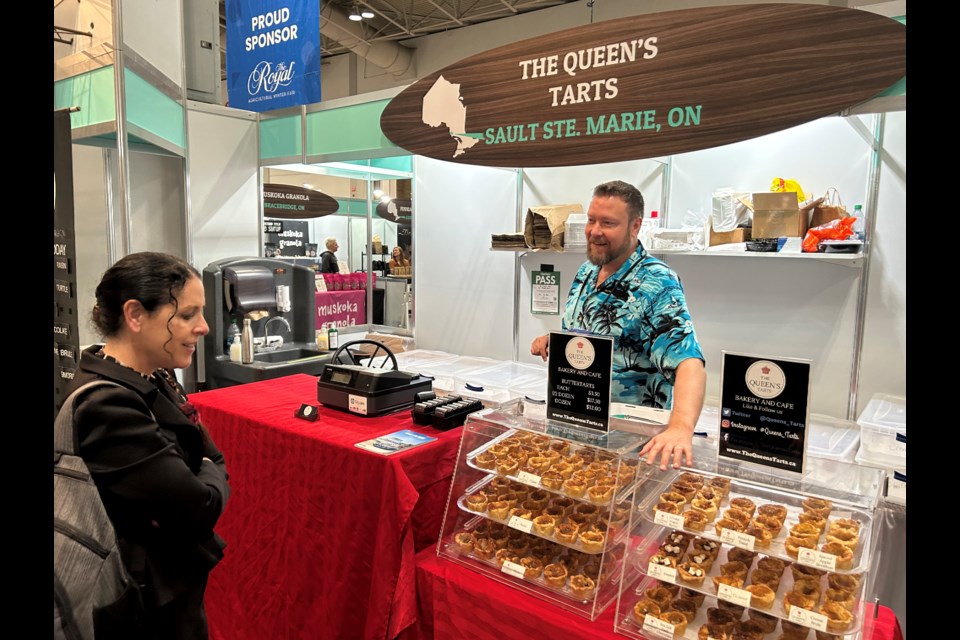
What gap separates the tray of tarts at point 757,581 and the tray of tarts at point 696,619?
0.02 m

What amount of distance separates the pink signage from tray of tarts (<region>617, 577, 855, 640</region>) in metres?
5.35

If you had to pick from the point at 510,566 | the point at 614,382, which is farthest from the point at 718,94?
the point at 510,566

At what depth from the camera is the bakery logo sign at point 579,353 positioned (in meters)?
1.78

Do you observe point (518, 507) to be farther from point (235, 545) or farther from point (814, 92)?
point (814, 92)

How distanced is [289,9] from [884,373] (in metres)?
4.66

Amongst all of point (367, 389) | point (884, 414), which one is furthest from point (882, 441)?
point (367, 389)

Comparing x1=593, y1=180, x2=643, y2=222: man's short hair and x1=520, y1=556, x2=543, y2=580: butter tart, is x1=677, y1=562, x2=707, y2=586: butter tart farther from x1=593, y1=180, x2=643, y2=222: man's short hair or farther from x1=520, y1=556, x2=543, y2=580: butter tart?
x1=593, y1=180, x2=643, y2=222: man's short hair

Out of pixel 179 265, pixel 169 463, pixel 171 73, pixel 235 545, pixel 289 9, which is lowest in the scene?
pixel 235 545

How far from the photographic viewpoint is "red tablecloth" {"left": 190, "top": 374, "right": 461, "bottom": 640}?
1959 mm

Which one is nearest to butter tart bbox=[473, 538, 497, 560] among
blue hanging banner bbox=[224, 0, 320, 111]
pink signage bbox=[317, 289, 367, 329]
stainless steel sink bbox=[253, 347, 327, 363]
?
stainless steel sink bbox=[253, 347, 327, 363]

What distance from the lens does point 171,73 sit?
160 inches

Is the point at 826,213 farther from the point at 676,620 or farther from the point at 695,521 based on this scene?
the point at 676,620

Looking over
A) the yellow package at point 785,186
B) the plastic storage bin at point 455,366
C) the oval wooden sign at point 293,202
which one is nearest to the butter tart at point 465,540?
the plastic storage bin at point 455,366

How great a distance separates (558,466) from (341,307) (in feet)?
18.7
